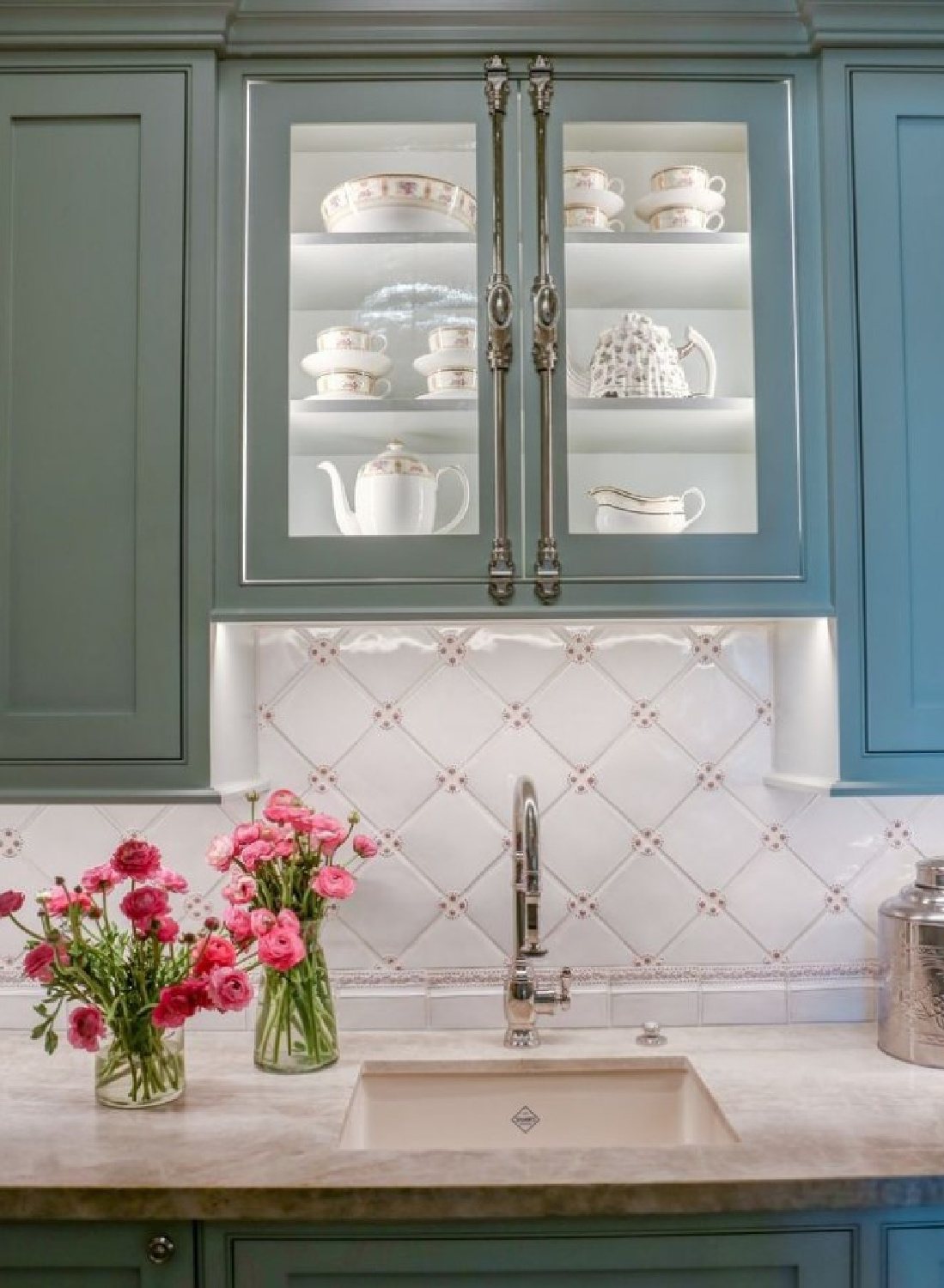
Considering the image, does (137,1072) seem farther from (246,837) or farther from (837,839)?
(837,839)

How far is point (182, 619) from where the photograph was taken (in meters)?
1.47

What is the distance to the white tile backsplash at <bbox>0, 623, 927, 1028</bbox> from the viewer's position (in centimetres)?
176

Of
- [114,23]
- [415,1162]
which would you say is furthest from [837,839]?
[114,23]

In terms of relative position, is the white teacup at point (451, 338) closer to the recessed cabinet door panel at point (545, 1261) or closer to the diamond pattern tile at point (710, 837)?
the diamond pattern tile at point (710, 837)

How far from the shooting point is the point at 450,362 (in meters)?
1.51

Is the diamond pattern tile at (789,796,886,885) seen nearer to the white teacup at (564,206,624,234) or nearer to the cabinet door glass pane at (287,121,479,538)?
the cabinet door glass pane at (287,121,479,538)

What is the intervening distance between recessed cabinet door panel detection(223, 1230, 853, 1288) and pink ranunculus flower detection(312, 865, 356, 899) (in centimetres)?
43

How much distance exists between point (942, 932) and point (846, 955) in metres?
0.27

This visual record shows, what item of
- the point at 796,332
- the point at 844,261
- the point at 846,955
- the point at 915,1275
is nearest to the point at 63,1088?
the point at 915,1275

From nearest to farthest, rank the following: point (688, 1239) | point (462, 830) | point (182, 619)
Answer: point (688, 1239) → point (182, 619) → point (462, 830)

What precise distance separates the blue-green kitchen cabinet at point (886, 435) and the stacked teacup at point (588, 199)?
31 centimetres

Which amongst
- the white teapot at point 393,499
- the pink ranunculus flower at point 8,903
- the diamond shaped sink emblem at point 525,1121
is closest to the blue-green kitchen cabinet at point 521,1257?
the diamond shaped sink emblem at point 525,1121

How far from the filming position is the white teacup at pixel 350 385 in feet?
4.96

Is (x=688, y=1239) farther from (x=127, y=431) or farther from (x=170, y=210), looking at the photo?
(x=170, y=210)
